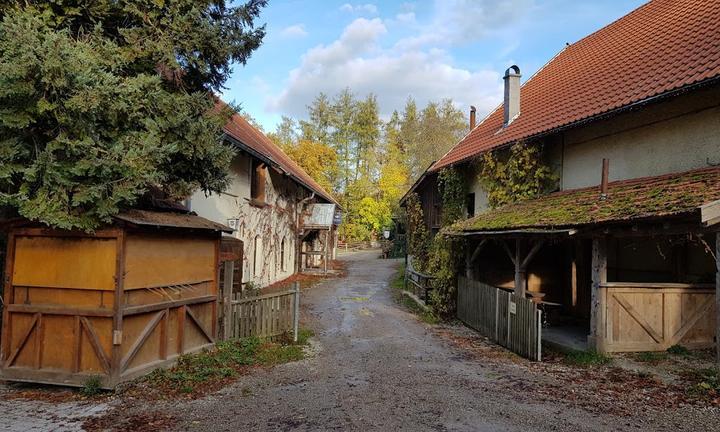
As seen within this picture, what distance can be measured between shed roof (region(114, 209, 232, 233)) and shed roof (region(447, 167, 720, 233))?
6163 millimetres

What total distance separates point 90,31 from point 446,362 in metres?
8.25

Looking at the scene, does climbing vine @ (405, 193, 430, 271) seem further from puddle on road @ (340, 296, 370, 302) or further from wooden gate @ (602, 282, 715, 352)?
wooden gate @ (602, 282, 715, 352)

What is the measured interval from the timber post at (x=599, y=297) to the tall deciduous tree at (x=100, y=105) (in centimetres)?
705

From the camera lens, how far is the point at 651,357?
8.73 metres

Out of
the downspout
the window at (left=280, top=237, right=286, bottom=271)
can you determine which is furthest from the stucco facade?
the downspout

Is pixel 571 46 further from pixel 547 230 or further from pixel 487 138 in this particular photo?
pixel 547 230

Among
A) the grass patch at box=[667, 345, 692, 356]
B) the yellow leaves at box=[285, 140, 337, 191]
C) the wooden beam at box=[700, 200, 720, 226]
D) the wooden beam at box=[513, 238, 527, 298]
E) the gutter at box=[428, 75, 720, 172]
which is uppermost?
the yellow leaves at box=[285, 140, 337, 191]

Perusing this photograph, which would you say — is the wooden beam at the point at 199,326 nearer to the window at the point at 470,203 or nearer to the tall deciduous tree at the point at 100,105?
the tall deciduous tree at the point at 100,105

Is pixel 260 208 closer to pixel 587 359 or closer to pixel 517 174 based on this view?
pixel 517 174

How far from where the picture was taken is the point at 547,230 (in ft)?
29.3

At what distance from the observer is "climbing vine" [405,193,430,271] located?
71.8ft

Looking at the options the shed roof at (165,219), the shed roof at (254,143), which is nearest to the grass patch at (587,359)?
the shed roof at (165,219)

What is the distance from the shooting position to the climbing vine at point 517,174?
13281mm

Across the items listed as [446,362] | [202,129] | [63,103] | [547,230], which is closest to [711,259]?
[547,230]
